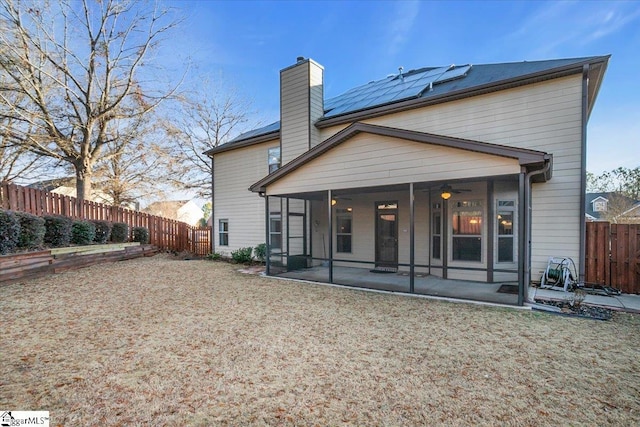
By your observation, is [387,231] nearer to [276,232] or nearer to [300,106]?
[276,232]

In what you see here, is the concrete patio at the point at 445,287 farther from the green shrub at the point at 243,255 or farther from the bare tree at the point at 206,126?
the bare tree at the point at 206,126

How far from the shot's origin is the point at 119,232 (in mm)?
11719

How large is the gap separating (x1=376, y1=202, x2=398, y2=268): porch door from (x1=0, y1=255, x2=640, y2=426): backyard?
378 centimetres

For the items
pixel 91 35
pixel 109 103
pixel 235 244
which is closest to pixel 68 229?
pixel 235 244

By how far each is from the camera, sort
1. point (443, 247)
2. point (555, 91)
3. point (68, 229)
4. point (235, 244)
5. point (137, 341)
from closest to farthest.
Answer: point (137, 341)
point (555, 91)
point (443, 247)
point (68, 229)
point (235, 244)

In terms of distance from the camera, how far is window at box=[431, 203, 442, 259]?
8484 mm

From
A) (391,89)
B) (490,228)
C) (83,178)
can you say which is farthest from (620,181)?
(83,178)

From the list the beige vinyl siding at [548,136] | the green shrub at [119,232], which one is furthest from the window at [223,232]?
the beige vinyl siding at [548,136]

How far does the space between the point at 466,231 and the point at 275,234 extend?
6.68 m

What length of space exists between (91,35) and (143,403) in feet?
56.7

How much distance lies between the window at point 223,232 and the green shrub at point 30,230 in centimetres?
625

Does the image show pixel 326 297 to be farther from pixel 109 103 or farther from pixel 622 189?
pixel 622 189

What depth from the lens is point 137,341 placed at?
4.01 metres

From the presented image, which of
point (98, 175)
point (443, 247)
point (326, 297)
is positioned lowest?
point (326, 297)
